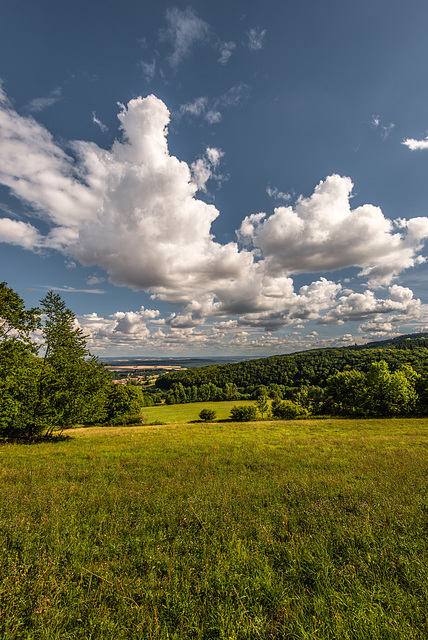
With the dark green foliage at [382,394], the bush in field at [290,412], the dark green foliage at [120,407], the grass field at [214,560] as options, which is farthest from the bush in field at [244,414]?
the grass field at [214,560]

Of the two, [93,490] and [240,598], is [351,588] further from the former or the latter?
[93,490]

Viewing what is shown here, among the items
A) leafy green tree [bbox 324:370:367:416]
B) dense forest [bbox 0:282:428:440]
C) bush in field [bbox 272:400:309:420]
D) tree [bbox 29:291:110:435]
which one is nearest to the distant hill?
leafy green tree [bbox 324:370:367:416]

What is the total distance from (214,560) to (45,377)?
830 inches

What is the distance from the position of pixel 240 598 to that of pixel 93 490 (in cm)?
578

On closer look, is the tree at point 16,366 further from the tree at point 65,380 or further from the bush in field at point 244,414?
the bush in field at point 244,414

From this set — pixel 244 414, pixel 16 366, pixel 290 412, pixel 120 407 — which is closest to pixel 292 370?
pixel 290 412

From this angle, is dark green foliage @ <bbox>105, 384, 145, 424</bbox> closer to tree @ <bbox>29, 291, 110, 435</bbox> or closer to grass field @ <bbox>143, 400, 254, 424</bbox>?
grass field @ <bbox>143, 400, 254, 424</bbox>

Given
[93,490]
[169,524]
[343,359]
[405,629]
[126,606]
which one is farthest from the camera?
[343,359]

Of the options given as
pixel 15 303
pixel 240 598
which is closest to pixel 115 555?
pixel 240 598

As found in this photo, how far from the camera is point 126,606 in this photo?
3.03 meters

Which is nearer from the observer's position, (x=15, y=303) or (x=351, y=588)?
(x=351, y=588)

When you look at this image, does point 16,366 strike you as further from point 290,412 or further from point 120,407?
point 290,412

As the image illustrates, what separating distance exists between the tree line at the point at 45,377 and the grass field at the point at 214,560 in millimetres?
12251

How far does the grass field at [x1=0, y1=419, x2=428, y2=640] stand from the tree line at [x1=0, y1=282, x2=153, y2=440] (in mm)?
12251
